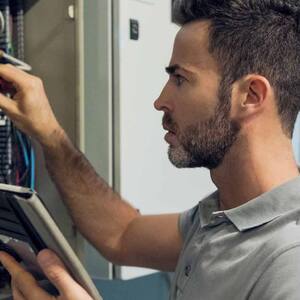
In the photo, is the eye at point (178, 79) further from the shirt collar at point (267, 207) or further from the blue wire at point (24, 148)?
the blue wire at point (24, 148)

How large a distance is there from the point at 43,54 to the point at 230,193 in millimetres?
598

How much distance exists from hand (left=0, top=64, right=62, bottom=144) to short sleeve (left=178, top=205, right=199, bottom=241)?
0.37 m

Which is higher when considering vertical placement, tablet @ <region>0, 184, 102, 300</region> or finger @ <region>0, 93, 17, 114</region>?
finger @ <region>0, 93, 17, 114</region>

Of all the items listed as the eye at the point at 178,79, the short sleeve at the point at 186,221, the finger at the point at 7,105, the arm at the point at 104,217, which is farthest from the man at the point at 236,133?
the finger at the point at 7,105

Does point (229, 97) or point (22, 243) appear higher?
point (229, 97)

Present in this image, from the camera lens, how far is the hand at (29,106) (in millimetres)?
1246

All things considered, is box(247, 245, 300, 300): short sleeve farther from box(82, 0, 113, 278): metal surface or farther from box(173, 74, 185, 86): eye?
box(82, 0, 113, 278): metal surface

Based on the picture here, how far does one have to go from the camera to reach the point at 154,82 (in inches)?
58.5

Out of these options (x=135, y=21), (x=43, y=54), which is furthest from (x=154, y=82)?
(x=43, y=54)

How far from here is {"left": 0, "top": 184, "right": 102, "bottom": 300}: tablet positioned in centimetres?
77

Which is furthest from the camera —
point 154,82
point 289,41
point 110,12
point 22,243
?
point 154,82

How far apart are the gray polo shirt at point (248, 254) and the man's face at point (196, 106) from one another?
127 millimetres

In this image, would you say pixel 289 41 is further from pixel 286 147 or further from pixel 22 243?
pixel 22 243

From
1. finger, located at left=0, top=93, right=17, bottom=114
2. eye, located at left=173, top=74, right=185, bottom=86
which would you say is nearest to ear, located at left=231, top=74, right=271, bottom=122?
eye, located at left=173, top=74, right=185, bottom=86
